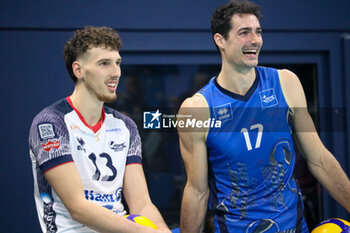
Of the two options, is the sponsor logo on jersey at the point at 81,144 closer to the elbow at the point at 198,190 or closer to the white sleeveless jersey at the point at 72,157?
the white sleeveless jersey at the point at 72,157

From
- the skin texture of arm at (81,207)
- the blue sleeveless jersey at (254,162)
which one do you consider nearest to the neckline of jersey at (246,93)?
the blue sleeveless jersey at (254,162)

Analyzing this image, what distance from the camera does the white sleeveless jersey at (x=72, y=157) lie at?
7.47ft

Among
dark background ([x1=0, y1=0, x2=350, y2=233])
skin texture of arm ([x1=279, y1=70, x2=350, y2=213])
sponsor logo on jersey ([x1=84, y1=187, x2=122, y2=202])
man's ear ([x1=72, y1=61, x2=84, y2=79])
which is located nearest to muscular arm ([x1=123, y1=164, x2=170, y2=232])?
sponsor logo on jersey ([x1=84, y1=187, x2=122, y2=202])

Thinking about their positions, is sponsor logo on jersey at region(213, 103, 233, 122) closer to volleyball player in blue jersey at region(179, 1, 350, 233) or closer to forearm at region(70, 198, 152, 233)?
volleyball player in blue jersey at region(179, 1, 350, 233)

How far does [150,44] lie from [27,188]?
161 centimetres

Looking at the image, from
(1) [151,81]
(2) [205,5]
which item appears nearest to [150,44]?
(1) [151,81]

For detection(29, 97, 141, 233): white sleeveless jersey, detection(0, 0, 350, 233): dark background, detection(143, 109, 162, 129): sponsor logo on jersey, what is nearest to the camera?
detection(29, 97, 141, 233): white sleeveless jersey

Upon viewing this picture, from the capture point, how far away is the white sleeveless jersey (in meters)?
2.28

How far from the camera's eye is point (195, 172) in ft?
8.55

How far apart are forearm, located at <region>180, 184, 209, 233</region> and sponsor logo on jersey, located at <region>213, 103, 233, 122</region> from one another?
18.6 inches

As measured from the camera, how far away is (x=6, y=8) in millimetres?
3625

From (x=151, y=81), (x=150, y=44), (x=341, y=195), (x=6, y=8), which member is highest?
(x=6, y=8)

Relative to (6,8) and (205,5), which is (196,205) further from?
(6,8)

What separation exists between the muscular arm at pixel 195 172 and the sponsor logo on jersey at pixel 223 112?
6cm
